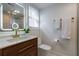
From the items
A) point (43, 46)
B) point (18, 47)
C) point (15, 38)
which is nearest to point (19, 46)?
point (18, 47)

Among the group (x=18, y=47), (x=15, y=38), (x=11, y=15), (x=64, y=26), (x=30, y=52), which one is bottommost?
(x=30, y=52)

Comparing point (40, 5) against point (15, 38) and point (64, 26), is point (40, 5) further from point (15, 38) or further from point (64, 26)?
point (15, 38)

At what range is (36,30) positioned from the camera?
5.24 feet

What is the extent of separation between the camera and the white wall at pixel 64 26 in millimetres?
1569

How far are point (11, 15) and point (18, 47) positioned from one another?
1.55ft

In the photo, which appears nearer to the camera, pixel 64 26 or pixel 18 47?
pixel 18 47

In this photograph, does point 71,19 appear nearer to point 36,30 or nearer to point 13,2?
point 36,30

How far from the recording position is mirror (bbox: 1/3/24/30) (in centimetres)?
149

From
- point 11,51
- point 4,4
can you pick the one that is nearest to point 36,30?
point 11,51

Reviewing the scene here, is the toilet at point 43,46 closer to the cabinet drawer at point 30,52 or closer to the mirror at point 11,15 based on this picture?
the cabinet drawer at point 30,52

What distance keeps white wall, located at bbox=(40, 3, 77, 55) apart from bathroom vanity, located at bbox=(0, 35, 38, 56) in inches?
7.5

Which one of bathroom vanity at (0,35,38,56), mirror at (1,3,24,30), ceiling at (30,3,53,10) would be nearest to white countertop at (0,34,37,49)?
bathroom vanity at (0,35,38,56)

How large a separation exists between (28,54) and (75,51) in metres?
0.70

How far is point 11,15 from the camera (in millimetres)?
1524
